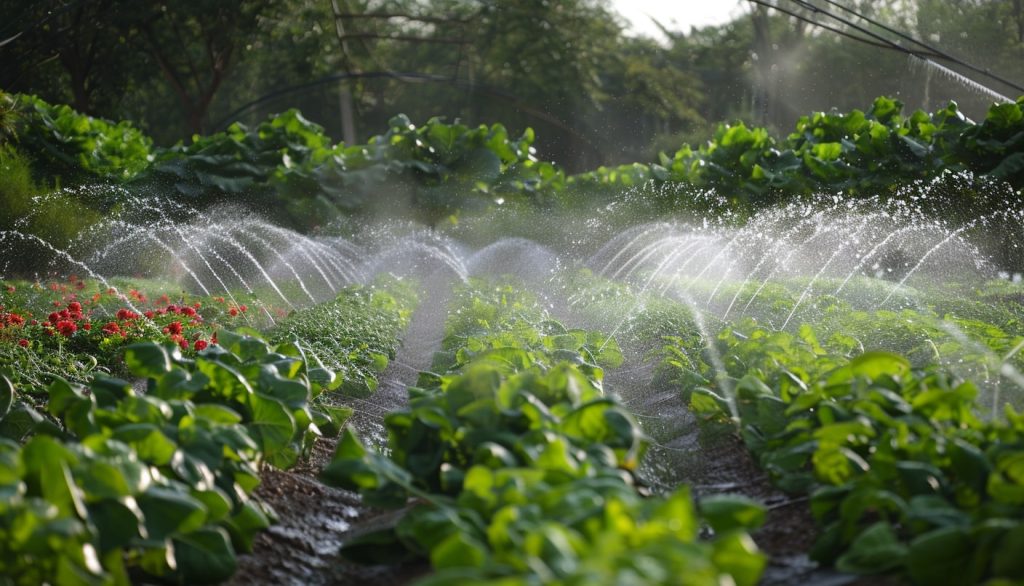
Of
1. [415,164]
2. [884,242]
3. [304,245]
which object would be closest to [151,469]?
[884,242]

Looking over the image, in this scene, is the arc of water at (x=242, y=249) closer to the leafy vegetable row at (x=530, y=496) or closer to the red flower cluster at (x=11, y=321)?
the red flower cluster at (x=11, y=321)

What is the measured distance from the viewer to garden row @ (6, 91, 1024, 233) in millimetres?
13172

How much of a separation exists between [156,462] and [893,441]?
180 cm

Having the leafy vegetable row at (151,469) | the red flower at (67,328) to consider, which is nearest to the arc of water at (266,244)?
the red flower at (67,328)

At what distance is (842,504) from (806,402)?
63cm

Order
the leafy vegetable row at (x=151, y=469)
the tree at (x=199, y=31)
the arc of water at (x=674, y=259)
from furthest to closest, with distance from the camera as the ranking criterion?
the tree at (x=199, y=31) → the arc of water at (x=674, y=259) → the leafy vegetable row at (x=151, y=469)

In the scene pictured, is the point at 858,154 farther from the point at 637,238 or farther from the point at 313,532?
the point at 313,532

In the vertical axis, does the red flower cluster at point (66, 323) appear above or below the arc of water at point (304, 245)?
above

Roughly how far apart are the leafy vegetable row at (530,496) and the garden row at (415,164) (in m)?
10.6

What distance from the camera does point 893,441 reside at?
2.54 m

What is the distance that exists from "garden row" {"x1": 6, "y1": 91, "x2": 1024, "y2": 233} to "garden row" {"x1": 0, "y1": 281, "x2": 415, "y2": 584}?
10294 mm

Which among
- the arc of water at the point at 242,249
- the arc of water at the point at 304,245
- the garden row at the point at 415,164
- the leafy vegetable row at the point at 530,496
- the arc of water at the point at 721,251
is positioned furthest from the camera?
the arc of water at the point at 304,245

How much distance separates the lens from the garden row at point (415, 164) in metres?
13.2

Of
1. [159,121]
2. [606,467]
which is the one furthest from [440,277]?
[159,121]
